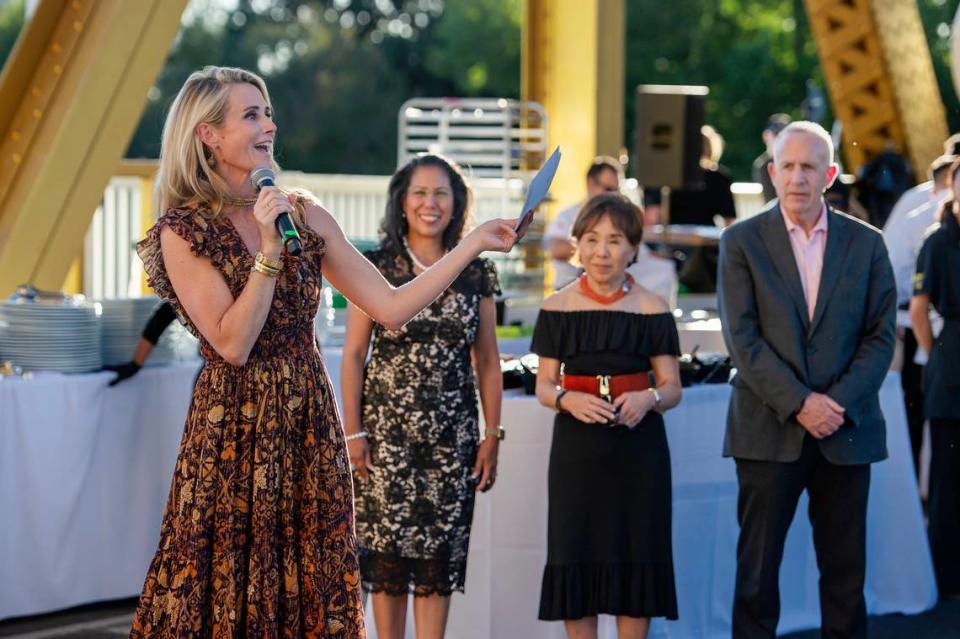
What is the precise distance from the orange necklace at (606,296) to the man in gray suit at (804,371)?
326 millimetres

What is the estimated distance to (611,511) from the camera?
181 inches

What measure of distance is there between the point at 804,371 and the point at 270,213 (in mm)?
2332

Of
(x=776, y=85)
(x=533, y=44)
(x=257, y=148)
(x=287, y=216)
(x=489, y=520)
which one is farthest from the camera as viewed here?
(x=776, y=85)

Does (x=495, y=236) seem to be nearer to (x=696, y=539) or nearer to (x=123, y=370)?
(x=696, y=539)

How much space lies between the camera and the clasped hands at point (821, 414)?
15.1ft

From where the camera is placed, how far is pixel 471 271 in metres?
4.64

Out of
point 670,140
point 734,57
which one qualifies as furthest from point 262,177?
point 734,57

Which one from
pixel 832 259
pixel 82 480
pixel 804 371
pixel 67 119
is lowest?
pixel 82 480

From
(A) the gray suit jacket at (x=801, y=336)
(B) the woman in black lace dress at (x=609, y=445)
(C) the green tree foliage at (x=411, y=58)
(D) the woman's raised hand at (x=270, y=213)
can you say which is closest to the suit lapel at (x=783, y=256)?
(A) the gray suit jacket at (x=801, y=336)

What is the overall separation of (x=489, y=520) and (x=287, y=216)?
2366mm

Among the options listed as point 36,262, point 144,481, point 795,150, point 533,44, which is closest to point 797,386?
point 795,150

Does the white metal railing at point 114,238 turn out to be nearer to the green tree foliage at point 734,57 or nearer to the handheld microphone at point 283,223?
the handheld microphone at point 283,223

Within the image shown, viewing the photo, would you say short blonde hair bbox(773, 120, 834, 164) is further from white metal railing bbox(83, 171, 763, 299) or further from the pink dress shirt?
white metal railing bbox(83, 171, 763, 299)

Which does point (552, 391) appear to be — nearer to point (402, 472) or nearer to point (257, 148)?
point (402, 472)
